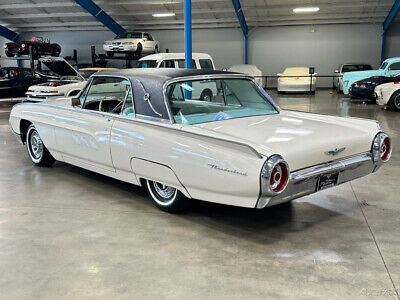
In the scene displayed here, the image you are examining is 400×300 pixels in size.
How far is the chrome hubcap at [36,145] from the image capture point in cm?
516

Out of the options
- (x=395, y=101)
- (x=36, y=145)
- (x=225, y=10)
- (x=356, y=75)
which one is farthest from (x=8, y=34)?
(x=395, y=101)

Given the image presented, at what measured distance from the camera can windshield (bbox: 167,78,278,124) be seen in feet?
11.8

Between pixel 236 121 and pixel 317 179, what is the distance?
0.94 meters

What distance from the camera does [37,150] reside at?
209 inches

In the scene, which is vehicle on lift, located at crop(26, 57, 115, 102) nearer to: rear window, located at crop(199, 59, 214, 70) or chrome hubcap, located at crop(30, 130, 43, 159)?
rear window, located at crop(199, 59, 214, 70)

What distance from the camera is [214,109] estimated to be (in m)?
3.92

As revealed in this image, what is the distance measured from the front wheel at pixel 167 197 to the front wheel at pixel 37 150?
2.05m

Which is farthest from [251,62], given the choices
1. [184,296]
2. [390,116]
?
[184,296]

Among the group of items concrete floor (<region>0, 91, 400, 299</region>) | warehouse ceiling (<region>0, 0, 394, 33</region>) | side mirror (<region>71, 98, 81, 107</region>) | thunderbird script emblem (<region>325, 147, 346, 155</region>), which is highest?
warehouse ceiling (<region>0, 0, 394, 33</region>)

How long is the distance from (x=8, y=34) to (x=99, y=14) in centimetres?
864

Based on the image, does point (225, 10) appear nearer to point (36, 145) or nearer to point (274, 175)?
point (36, 145)

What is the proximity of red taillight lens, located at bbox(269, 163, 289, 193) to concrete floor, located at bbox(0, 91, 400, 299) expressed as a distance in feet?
1.65

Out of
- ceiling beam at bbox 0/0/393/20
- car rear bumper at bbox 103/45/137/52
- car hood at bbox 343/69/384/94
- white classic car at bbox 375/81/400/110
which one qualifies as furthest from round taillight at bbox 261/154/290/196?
ceiling beam at bbox 0/0/393/20

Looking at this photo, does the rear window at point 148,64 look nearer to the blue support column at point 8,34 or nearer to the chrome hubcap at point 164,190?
the chrome hubcap at point 164,190
